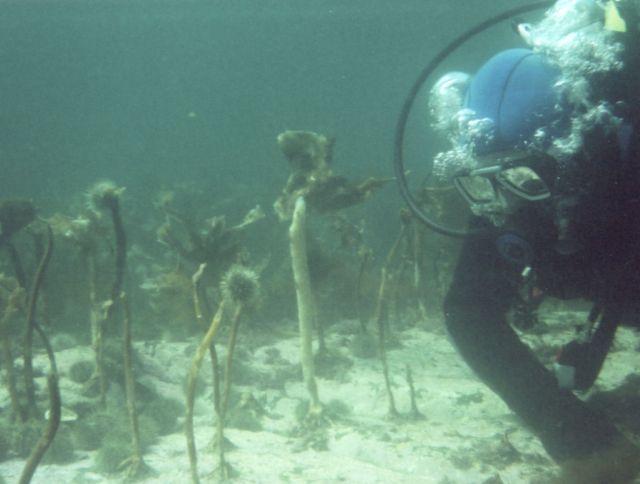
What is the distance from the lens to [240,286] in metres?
3.10

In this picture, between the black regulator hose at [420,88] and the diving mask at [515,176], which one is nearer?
the diving mask at [515,176]

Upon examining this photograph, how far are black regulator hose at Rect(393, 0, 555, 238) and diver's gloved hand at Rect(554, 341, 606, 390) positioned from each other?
929mm

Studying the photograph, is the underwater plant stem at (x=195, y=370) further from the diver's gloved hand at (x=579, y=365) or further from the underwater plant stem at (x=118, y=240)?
the diver's gloved hand at (x=579, y=365)

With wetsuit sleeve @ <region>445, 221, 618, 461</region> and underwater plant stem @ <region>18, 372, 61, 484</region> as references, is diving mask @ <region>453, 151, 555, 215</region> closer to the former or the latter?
wetsuit sleeve @ <region>445, 221, 618, 461</region>

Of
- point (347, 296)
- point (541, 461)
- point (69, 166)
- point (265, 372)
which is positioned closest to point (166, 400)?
point (265, 372)

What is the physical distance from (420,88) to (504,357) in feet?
6.33

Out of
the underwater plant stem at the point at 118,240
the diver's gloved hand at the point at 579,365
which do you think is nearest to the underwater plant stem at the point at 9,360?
the underwater plant stem at the point at 118,240

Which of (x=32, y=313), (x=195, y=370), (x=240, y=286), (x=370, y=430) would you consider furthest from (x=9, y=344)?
(x=370, y=430)

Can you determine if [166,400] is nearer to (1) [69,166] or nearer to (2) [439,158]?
(2) [439,158]

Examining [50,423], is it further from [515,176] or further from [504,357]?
[515,176]

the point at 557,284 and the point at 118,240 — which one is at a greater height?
the point at 118,240

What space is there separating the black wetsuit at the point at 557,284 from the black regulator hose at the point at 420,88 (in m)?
0.31

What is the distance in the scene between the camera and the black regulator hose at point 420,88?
3274mm

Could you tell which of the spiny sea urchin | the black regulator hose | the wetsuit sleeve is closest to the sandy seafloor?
the wetsuit sleeve
